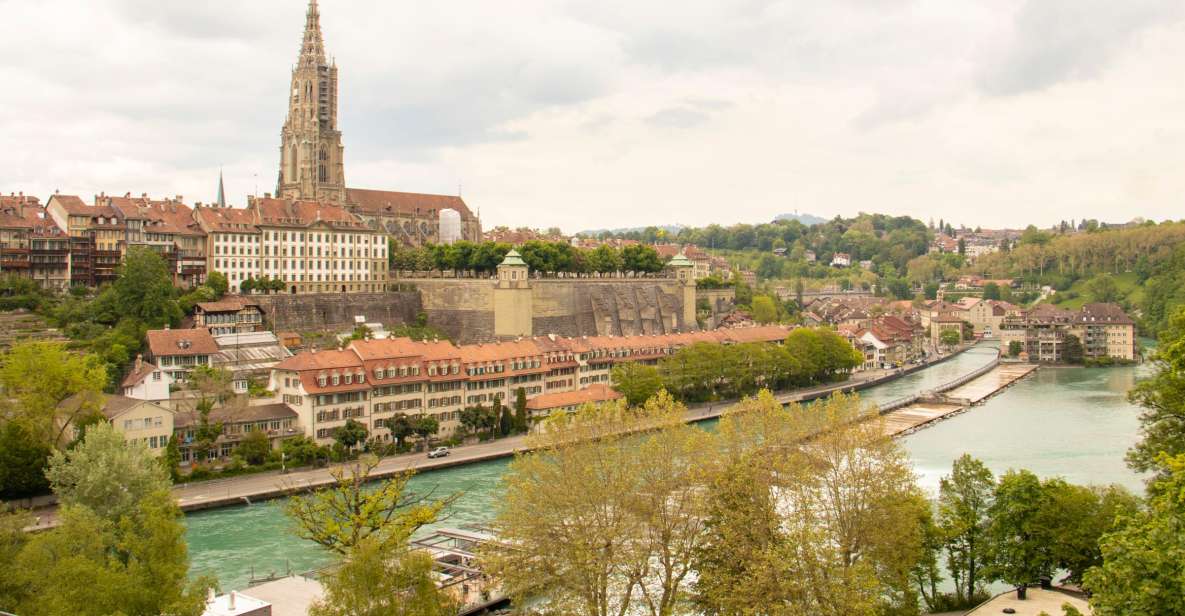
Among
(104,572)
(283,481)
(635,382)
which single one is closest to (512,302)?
(635,382)

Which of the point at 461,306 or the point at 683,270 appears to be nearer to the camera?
the point at 461,306

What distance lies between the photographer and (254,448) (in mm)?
31141

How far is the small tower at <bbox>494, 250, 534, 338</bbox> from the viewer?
51.9 meters

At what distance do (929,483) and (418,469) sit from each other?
15.3m

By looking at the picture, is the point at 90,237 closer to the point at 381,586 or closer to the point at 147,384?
the point at 147,384

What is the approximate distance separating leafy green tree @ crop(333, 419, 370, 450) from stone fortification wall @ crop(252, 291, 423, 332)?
47.6ft

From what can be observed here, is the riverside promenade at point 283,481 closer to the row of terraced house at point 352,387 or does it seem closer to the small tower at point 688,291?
the row of terraced house at point 352,387

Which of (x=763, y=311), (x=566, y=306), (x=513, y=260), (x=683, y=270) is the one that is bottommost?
(x=763, y=311)

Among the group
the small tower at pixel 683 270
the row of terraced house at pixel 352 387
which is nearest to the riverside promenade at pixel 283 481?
the row of terraced house at pixel 352 387

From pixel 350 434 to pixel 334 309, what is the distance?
1786 centimetres

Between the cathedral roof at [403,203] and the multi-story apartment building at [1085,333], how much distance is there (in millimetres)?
40996

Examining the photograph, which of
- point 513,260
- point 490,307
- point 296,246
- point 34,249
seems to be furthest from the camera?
point 513,260

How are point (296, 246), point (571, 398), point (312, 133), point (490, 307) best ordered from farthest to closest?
1. point (312, 133)
2. point (490, 307)
3. point (296, 246)
4. point (571, 398)

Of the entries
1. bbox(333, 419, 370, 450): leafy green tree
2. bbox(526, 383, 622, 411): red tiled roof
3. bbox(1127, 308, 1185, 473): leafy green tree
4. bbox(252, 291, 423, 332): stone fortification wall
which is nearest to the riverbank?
bbox(333, 419, 370, 450): leafy green tree
